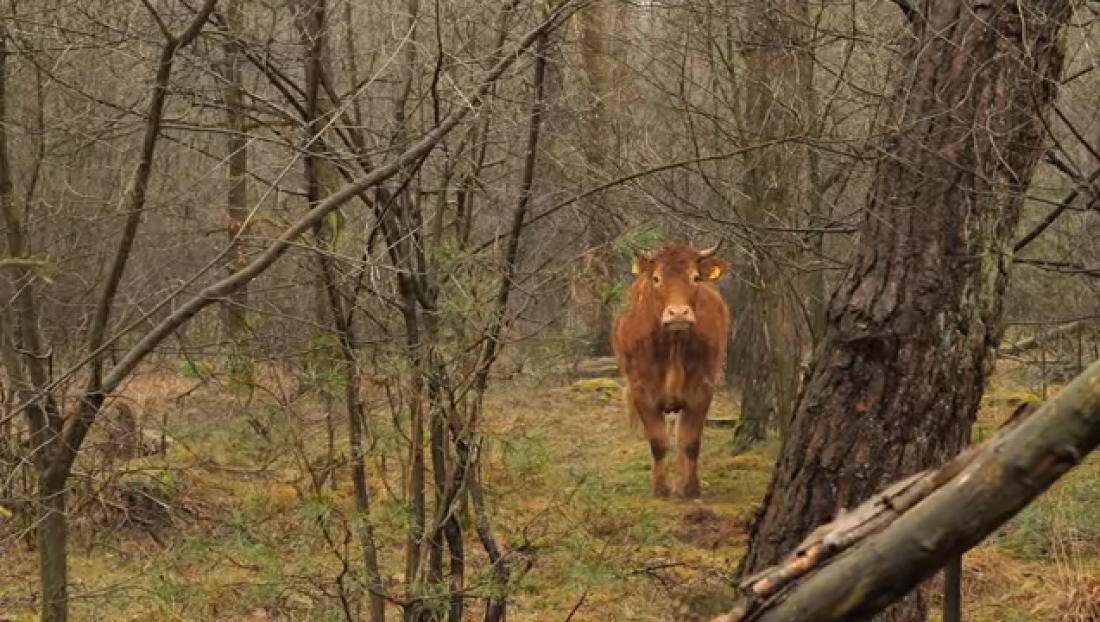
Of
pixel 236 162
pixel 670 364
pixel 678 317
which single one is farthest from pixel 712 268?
pixel 236 162

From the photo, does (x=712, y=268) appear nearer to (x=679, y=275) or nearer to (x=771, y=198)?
(x=679, y=275)

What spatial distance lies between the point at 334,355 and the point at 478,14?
156cm

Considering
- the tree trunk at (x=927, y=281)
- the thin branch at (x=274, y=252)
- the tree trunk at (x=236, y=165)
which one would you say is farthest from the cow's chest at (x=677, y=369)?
the thin branch at (x=274, y=252)

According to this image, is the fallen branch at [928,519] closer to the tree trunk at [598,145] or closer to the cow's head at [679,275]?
the tree trunk at [598,145]

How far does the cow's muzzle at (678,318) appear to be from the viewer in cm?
1024

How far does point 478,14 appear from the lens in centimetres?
537

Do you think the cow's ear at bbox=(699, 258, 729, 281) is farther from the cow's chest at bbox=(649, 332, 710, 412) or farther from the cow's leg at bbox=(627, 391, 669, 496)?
the cow's leg at bbox=(627, 391, 669, 496)

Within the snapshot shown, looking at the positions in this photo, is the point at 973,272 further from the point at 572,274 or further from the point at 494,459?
the point at 494,459

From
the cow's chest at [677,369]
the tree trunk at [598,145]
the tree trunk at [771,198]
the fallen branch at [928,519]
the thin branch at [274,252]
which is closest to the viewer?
the fallen branch at [928,519]

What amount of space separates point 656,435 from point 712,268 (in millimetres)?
1595

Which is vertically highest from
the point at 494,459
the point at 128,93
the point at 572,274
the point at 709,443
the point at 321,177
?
the point at 128,93

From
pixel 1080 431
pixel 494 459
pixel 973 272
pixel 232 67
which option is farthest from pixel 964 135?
pixel 1080 431

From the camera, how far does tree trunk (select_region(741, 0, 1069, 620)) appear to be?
4793 mm

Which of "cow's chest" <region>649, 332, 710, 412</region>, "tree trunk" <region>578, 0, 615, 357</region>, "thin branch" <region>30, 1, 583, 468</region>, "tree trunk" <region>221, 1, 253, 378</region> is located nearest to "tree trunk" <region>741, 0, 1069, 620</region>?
"tree trunk" <region>578, 0, 615, 357</region>
